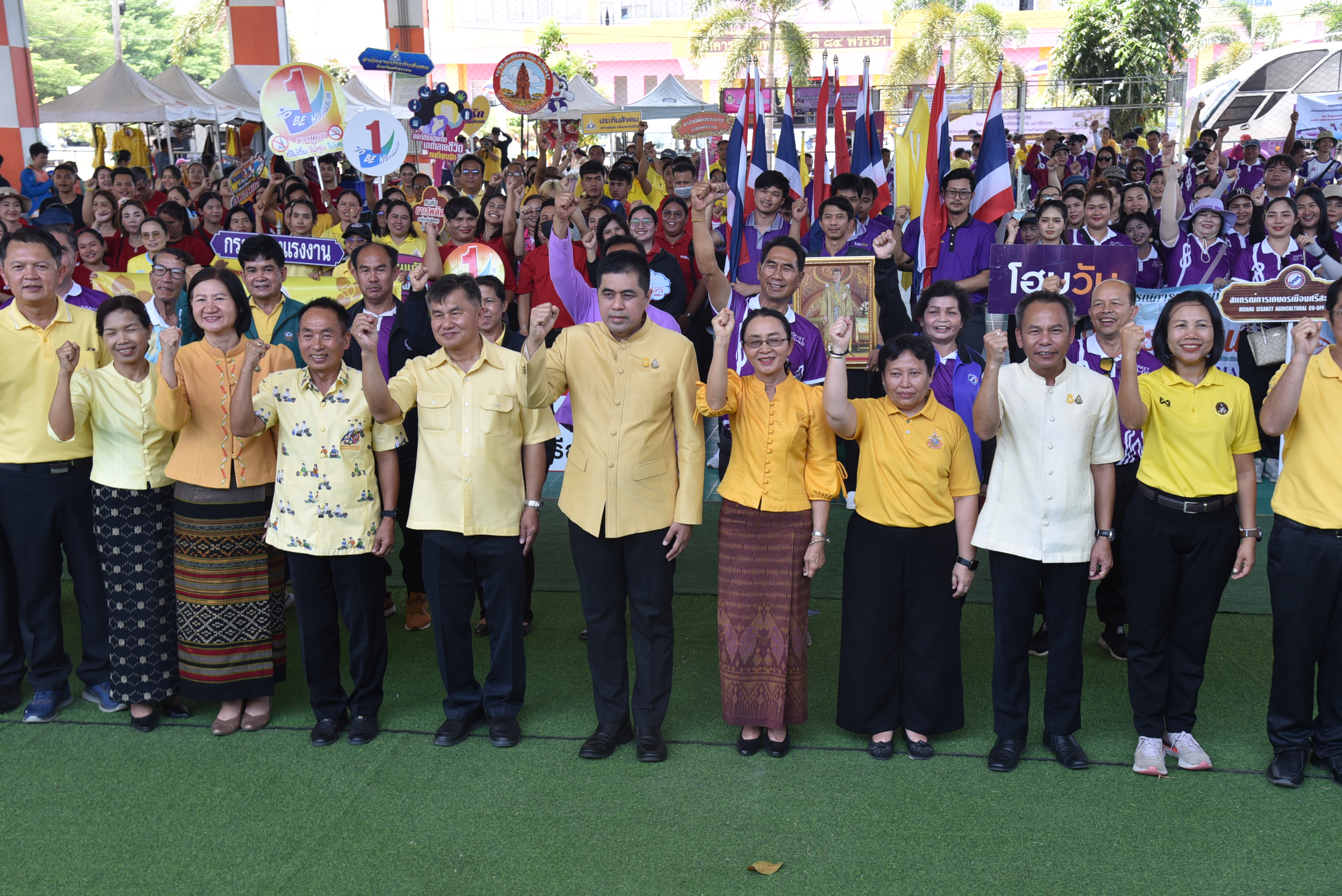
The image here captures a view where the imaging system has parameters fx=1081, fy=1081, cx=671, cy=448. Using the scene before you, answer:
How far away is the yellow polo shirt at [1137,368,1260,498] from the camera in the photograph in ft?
11.0

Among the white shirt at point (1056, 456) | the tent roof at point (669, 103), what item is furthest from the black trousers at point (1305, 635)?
the tent roof at point (669, 103)

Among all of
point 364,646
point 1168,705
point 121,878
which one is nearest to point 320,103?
point 364,646

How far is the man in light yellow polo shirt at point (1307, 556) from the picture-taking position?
3260 mm

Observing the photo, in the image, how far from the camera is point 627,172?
9.66 m

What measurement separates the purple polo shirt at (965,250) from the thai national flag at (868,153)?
1286 mm

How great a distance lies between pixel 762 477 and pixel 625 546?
0.51 metres

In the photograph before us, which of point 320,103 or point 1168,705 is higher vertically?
point 320,103

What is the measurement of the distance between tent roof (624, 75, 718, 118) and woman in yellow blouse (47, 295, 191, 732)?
47.5 feet

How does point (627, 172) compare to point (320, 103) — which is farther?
point (627, 172)

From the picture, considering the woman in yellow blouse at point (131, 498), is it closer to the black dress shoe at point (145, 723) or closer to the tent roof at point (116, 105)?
the black dress shoe at point (145, 723)

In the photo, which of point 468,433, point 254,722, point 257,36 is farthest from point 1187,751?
point 257,36

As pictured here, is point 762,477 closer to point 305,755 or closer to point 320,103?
point 305,755

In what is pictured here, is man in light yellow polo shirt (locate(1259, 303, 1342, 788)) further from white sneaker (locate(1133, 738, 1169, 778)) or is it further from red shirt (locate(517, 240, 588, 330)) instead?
red shirt (locate(517, 240, 588, 330))

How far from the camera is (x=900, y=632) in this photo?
11.8 feet
